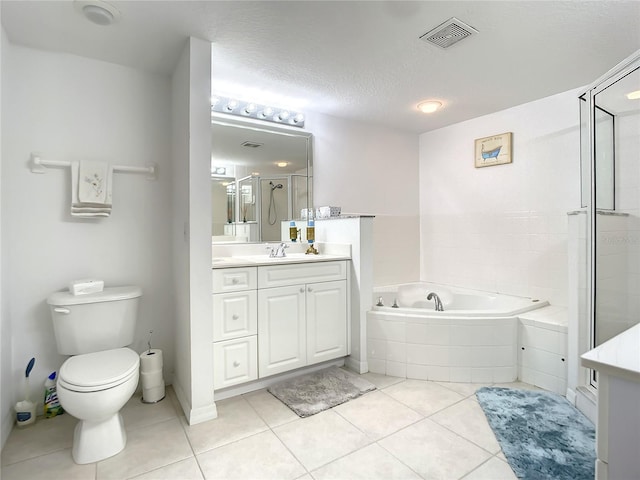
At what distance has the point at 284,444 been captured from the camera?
1.74 metres

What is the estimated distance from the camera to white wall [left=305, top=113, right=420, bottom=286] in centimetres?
325

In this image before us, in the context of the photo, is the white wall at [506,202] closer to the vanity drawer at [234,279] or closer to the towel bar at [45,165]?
the vanity drawer at [234,279]

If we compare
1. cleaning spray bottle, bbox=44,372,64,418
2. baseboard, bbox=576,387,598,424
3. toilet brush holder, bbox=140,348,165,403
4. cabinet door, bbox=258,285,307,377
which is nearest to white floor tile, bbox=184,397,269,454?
cabinet door, bbox=258,285,307,377

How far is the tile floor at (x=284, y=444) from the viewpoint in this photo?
1537 millimetres

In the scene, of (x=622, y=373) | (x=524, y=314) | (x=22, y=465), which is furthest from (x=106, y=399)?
(x=524, y=314)

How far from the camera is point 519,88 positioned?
2.63 metres

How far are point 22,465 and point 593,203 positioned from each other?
10.7 feet

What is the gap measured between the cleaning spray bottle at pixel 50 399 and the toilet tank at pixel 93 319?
0.25m

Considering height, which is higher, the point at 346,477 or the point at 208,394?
the point at 208,394

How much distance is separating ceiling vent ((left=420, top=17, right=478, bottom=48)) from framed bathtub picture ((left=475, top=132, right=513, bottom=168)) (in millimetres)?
1438

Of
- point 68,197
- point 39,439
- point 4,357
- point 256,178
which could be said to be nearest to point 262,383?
point 39,439

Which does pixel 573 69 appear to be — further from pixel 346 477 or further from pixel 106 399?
pixel 106 399

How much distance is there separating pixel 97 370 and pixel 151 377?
1.87 ft

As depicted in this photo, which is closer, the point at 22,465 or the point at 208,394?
the point at 22,465
